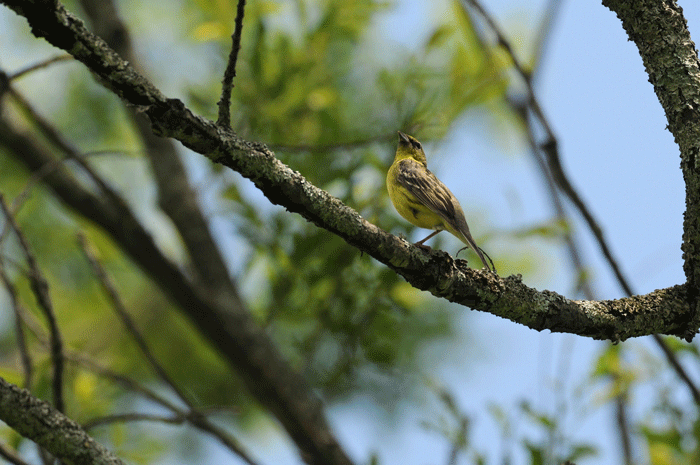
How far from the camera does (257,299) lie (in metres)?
6.92

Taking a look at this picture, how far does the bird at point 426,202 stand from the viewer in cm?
402

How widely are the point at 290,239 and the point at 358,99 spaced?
7.95 ft

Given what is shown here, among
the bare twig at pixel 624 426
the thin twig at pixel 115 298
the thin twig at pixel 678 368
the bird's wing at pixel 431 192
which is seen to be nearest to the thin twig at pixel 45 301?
the thin twig at pixel 115 298

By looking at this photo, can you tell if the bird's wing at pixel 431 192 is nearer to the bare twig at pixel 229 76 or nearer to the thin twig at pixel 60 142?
the bare twig at pixel 229 76

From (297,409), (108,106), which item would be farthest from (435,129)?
(108,106)

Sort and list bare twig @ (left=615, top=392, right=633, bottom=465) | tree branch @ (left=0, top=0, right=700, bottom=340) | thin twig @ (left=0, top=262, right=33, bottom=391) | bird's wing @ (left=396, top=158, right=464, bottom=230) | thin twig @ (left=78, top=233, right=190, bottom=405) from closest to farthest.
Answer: tree branch @ (left=0, top=0, right=700, bottom=340), thin twig @ (left=0, top=262, right=33, bottom=391), thin twig @ (left=78, top=233, right=190, bottom=405), bird's wing @ (left=396, top=158, right=464, bottom=230), bare twig @ (left=615, top=392, right=633, bottom=465)

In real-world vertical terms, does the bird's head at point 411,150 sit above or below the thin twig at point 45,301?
above

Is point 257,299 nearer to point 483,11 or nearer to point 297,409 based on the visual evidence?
point 297,409

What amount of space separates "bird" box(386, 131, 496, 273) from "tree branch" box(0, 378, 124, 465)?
2.13 metres

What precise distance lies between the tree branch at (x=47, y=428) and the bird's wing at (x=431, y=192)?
2327 mm

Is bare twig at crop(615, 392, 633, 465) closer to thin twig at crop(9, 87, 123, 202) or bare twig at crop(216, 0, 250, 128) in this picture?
bare twig at crop(216, 0, 250, 128)

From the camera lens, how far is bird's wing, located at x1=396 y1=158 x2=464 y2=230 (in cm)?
402

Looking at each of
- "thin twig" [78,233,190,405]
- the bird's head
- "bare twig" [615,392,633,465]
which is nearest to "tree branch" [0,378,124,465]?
"thin twig" [78,233,190,405]

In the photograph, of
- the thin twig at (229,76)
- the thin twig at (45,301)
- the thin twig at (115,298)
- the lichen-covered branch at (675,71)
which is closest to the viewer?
the thin twig at (229,76)
